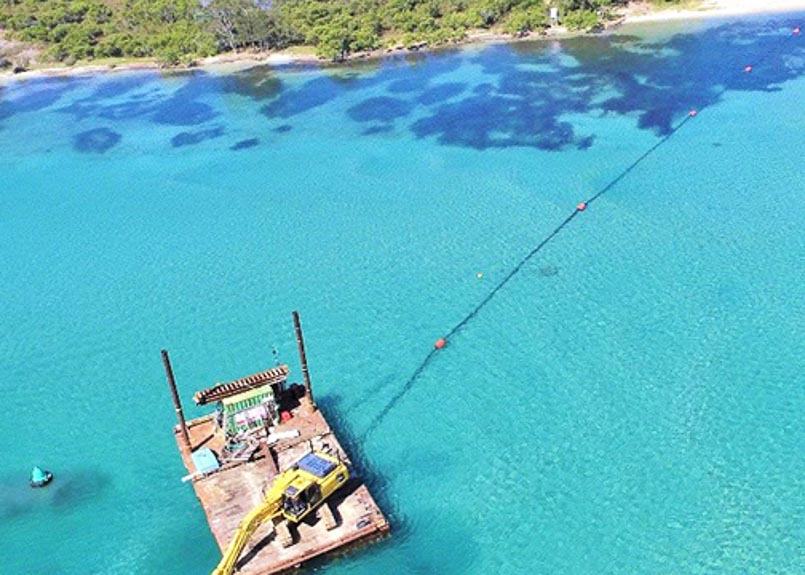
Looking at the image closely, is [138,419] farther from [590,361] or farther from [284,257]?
[590,361]

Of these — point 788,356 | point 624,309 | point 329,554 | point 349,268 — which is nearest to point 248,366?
point 349,268

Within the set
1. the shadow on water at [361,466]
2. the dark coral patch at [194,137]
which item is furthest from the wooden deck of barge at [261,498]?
the dark coral patch at [194,137]

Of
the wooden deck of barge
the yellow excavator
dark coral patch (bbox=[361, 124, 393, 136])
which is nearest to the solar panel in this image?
the yellow excavator

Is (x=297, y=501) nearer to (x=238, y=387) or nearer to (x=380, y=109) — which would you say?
(x=238, y=387)

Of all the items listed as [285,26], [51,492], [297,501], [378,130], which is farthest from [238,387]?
[285,26]

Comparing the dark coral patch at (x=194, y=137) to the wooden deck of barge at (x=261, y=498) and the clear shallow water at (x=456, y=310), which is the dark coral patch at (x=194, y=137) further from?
the wooden deck of barge at (x=261, y=498)

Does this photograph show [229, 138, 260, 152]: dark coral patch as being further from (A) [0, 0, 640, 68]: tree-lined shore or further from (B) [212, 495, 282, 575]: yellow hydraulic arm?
(B) [212, 495, 282, 575]: yellow hydraulic arm
